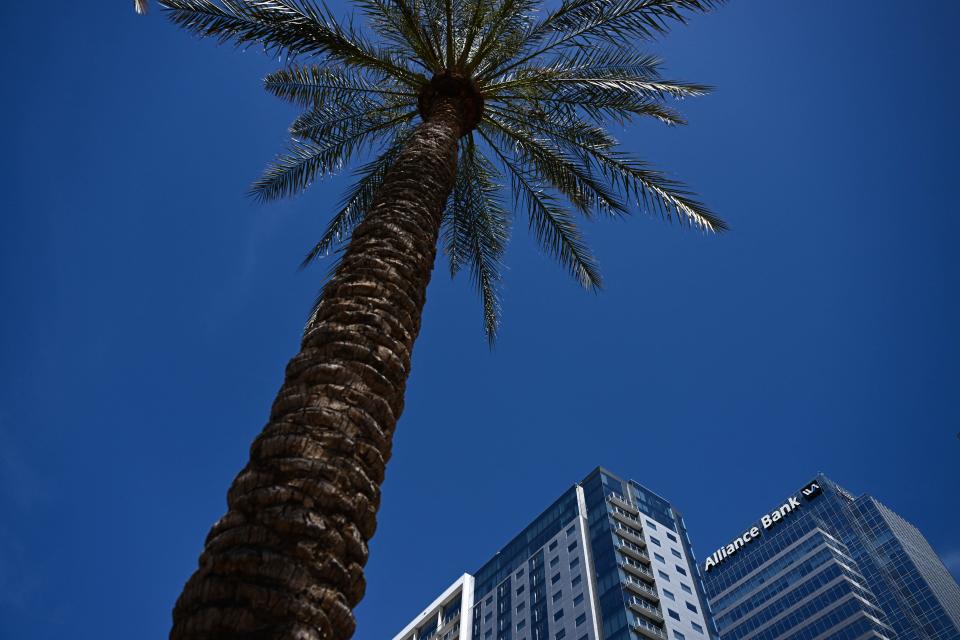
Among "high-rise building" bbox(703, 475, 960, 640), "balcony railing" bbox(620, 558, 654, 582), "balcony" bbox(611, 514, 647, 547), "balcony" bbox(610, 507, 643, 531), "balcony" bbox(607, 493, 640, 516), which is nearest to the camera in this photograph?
"balcony railing" bbox(620, 558, 654, 582)

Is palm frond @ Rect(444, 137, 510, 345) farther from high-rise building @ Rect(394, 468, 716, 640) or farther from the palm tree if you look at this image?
high-rise building @ Rect(394, 468, 716, 640)

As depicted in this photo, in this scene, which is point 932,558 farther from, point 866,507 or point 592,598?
point 592,598

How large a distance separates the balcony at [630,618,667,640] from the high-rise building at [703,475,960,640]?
2843 cm

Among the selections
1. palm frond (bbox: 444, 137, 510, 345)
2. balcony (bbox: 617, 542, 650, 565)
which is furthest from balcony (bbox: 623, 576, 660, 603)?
palm frond (bbox: 444, 137, 510, 345)

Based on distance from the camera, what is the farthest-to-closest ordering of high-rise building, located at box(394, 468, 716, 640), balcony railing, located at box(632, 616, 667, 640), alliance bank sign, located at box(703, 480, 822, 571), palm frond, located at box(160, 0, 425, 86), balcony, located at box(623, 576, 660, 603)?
alliance bank sign, located at box(703, 480, 822, 571) < balcony, located at box(623, 576, 660, 603) < high-rise building, located at box(394, 468, 716, 640) < balcony railing, located at box(632, 616, 667, 640) < palm frond, located at box(160, 0, 425, 86)

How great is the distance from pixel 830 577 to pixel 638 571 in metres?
31.3

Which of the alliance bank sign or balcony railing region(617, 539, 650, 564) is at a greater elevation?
the alliance bank sign

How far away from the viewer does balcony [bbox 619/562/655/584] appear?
191 ft

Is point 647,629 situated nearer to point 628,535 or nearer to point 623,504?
point 628,535

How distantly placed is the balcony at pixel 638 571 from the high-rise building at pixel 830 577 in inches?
1062

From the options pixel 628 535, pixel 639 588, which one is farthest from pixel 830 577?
pixel 639 588

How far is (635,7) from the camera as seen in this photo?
8.85 meters

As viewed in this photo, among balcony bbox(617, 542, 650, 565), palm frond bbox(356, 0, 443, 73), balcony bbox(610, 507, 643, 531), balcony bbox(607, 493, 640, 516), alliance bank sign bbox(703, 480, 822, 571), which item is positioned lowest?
palm frond bbox(356, 0, 443, 73)

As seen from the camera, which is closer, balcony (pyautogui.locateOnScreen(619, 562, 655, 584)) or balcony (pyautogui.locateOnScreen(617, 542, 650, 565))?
balcony (pyautogui.locateOnScreen(619, 562, 655, 584))
